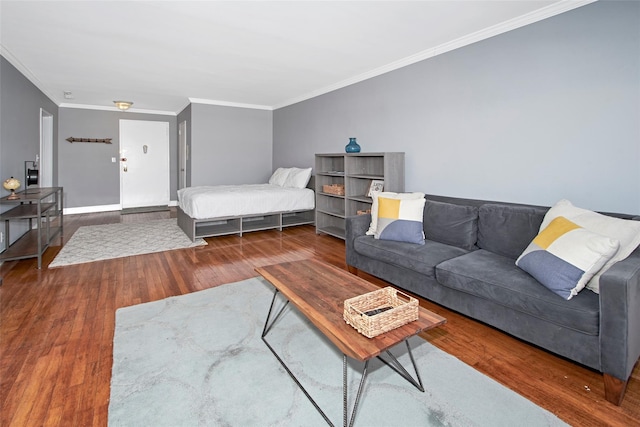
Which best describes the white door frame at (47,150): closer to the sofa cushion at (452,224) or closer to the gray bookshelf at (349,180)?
the gray bookshelf at (349,180)

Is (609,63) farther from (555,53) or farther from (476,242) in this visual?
(476,242)

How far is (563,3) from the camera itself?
2.63m

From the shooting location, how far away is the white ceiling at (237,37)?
108 inches

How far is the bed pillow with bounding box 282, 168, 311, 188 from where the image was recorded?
589cm

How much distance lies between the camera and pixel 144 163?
7.98m

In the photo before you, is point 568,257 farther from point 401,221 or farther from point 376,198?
point 376,198

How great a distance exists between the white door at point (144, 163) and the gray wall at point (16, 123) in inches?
88.5

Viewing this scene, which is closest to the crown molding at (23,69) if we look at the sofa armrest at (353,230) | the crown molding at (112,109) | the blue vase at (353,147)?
the crown molding at (112,109)

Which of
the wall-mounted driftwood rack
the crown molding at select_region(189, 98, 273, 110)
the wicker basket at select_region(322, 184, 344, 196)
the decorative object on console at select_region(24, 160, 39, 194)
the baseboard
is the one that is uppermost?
the crown molding at select_region(189, 98, 273, 110)

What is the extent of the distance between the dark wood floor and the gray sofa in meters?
0.14

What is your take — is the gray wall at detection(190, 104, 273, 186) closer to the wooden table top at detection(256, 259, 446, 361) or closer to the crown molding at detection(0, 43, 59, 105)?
the crown molding at detection(0, 43, 59, 105)

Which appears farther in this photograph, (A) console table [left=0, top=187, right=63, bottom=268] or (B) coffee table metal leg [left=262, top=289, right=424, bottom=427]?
(A) console table [left=0, top=187, right=63, bottom=268]

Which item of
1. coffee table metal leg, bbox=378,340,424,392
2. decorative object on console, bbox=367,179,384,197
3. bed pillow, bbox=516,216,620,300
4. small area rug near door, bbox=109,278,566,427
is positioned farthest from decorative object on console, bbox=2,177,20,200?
bed pillow, bbox=516,216,620,300

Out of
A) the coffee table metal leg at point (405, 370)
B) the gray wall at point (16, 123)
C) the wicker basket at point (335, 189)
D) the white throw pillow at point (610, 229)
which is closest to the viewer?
the coffee table metal leg at point (405, 370)
